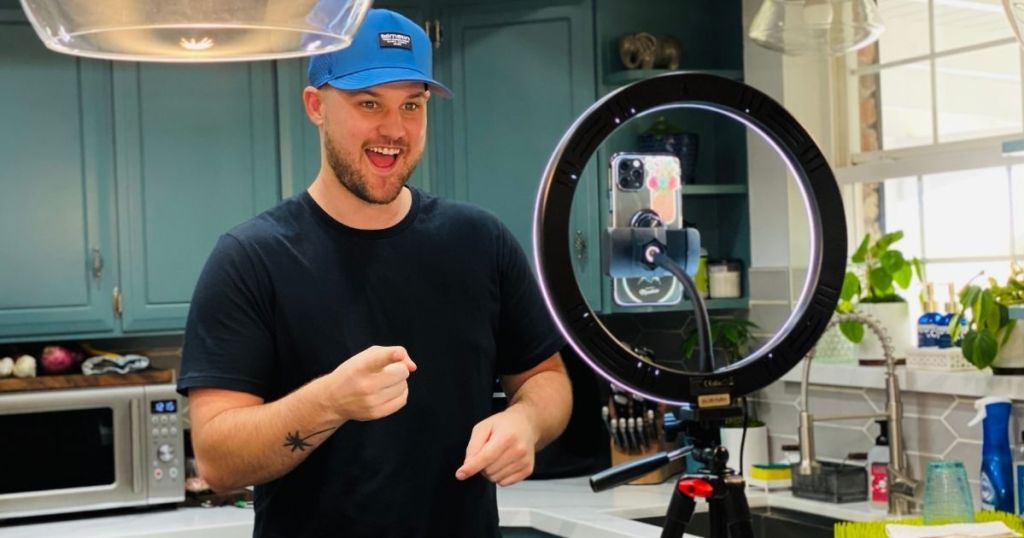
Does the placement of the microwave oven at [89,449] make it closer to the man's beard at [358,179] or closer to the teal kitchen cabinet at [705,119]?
the teal kitchen cabinet at [705,119]

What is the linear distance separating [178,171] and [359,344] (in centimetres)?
178

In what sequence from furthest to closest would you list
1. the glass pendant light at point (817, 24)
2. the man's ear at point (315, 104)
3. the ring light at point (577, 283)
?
the glass pendant light at point (817, 24), the man's ear at point (315, 104), the ring light at point (577, 283)

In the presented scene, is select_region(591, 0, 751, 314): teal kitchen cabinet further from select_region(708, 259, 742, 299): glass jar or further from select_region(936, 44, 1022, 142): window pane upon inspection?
select_region(936, 44, 1022, 142): window pane

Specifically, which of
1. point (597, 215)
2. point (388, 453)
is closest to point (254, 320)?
point (388, 453)

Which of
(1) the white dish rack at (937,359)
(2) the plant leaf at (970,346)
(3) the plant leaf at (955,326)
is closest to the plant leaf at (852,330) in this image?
(1) the white dish rack at (937,359)

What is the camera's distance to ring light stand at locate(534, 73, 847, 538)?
123cm

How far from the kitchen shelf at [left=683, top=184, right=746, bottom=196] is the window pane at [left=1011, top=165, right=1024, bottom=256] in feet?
2.47

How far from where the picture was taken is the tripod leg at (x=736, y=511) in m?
1.25

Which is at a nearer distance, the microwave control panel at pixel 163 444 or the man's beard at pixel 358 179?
the man's beard at pixel 358 179

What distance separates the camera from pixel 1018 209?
2.90m

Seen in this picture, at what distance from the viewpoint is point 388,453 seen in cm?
162

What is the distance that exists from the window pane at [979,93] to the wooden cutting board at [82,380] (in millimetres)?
1932

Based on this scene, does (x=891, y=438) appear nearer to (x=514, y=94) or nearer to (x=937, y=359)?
(x=937, y=359)

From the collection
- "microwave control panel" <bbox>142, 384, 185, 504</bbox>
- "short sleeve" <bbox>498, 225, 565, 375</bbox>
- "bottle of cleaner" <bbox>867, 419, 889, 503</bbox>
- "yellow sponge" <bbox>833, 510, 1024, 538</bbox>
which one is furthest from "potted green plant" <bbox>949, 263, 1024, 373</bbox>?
"microwave control panel" <bbox>142, 384, 185, 504</bbox>
